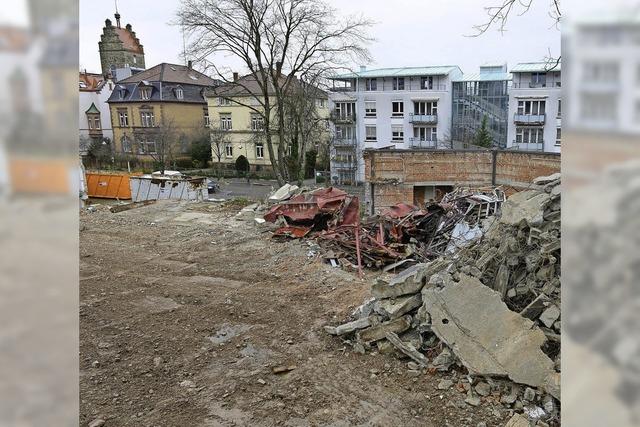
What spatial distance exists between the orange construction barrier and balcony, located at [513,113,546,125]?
2217 cm

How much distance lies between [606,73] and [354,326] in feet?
14.9

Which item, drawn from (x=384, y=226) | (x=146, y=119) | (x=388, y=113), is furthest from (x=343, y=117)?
(x=384, y=226)

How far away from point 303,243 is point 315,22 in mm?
11145

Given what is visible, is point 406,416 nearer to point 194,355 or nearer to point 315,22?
point 194,355

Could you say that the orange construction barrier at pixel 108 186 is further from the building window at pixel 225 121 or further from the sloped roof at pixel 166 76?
the sloped roof at pixel 166 76

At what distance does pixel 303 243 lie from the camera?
952 centimetres

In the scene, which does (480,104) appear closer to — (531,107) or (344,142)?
(531,107)

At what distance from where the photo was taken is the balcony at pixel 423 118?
31688 mm

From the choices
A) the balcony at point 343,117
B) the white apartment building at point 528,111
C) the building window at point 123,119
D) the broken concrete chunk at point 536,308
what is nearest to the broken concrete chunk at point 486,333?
the broken concrete chunk at point 536,308

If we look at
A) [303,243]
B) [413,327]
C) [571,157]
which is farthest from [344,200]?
[571,157]

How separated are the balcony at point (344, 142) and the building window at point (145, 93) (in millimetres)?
14423

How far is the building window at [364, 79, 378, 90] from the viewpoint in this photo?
32.7 m

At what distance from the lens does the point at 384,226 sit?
9.74 m

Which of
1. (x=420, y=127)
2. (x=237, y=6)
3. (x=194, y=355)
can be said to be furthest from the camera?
(x=420, y=127)
